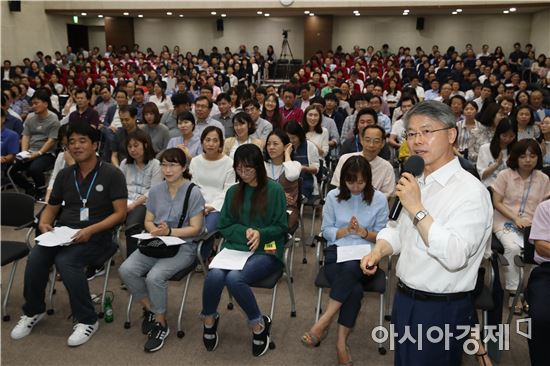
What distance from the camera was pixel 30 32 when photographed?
16422mm

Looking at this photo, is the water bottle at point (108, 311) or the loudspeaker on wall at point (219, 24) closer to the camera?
the water bottle at point (108, 311)

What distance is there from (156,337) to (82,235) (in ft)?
2.77

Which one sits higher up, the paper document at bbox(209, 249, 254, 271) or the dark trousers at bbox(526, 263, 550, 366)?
the paper document at bbox(209, 249, 254, 271)

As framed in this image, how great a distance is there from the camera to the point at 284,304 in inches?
136

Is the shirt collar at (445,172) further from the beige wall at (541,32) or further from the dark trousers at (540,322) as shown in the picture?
the beige wall at (541,32)

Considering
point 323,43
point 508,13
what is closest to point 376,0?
point 323,43

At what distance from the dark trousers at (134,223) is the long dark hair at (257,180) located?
855 mm

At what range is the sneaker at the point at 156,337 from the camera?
9.45ft

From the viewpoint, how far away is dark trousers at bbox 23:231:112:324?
9.86 feet

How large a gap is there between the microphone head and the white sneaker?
2400 mm

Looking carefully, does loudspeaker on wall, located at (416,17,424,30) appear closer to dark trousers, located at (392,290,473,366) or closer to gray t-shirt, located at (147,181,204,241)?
gray t-shirt, located at (147,181,204,241)

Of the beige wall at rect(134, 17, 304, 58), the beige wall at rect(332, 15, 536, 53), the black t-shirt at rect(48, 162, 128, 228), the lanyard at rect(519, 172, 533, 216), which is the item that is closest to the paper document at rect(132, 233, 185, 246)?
the black t-shirt at rect(48, 162, 128, 228)

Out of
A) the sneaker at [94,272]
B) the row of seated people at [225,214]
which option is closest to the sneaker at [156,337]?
the row of seated people at [225,214]

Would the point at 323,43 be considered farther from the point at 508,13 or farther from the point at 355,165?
the point at 355,165
